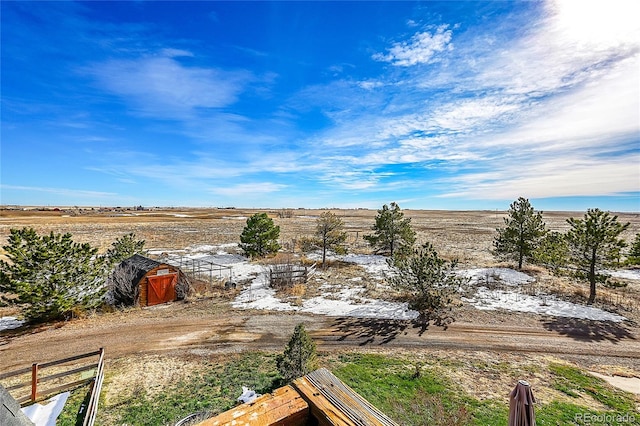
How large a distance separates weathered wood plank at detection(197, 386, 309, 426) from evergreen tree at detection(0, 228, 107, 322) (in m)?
18.1

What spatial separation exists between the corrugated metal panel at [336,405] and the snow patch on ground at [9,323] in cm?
2123

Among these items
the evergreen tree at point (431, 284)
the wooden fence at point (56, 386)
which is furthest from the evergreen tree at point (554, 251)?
the wooden fence at point (56, 386)

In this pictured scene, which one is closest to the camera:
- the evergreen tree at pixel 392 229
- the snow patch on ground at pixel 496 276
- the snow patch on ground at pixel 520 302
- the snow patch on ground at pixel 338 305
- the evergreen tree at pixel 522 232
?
the snow patch on ground at pixel 520 302

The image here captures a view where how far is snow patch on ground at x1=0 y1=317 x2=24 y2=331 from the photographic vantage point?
15509 millimetres

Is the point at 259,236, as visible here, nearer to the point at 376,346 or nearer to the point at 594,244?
the point at 376,346

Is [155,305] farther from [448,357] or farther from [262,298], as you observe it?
[448,357]

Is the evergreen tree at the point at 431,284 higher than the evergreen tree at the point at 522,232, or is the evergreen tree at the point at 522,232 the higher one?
the evergreen tree at the point at 522,232

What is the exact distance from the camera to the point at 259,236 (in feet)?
99.1

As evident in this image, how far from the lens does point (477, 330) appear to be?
1428 cm

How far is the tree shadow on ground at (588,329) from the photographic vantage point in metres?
13.5

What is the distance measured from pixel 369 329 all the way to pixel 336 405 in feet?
45.3

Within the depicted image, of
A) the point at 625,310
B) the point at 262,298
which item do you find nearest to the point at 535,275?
the point at 625,310

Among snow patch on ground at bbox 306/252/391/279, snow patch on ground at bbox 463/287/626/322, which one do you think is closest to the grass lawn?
snow patch on ground at bbox 463/287/626/322

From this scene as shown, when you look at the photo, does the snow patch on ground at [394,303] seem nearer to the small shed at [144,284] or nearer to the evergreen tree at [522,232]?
the evergreen tree at [522,232]
